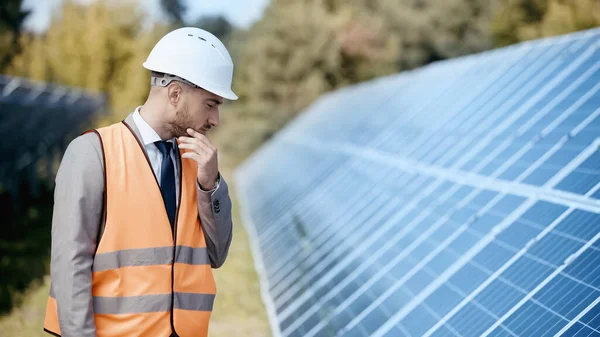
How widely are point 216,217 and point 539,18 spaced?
3681 cm

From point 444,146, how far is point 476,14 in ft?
128

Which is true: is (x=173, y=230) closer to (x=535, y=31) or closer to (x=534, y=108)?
(x=534, y=108)

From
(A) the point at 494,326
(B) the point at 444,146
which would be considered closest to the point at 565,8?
(B) the point at 444,146

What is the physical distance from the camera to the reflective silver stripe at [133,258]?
3111 millimetres

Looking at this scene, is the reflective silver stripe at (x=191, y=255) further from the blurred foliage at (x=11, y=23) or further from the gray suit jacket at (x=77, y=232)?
the blurred foliage at (x=11, y=23)

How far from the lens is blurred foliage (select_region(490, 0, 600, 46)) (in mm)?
32156

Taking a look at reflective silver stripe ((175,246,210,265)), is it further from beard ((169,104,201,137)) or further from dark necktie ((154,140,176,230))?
beard ((169,104,201,137))

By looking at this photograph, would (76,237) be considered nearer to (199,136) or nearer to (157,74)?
(199,136)

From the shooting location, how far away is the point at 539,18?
123ft

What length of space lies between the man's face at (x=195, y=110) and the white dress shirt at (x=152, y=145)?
0.33 feet

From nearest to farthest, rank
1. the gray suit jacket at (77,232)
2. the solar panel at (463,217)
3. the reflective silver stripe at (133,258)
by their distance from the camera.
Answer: the gray suit jacket at (77,232) < the reflective silver stripe at (133,258) < the solar panel at (463,217)

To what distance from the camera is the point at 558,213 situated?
16.7 ft

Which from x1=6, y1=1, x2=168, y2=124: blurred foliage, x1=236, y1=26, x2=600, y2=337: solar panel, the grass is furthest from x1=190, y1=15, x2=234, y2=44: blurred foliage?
x1=236, y1=26, x2=600, y2=337: solar panel

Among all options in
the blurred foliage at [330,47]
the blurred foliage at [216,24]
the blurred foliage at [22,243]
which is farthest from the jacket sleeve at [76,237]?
the blurred foliage at [216,24]
